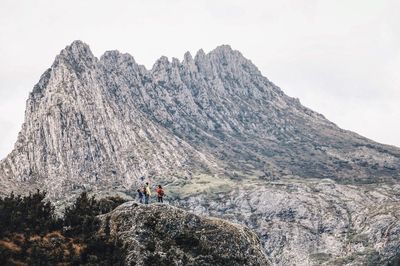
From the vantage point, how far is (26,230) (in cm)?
3509

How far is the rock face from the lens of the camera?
3428 cm

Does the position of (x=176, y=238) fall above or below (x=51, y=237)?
below

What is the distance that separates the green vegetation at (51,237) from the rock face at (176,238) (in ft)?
3.83

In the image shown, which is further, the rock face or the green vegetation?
the rock face

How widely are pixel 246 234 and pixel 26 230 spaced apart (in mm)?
15377

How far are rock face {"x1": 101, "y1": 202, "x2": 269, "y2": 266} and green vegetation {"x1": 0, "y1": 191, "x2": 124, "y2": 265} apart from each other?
1167 millimetres

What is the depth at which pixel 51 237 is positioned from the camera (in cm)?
3491

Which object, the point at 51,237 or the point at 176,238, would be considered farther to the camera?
the point at 176,238

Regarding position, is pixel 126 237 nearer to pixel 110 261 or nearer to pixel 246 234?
pixel 110 261

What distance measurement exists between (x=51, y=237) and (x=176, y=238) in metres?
8.40

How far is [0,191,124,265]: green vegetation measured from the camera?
3184 centimetres

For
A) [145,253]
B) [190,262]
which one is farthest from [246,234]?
[145,253]

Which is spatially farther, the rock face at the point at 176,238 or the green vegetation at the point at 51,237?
the rock face at the point at 176,238

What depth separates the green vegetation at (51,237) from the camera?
3184cm
